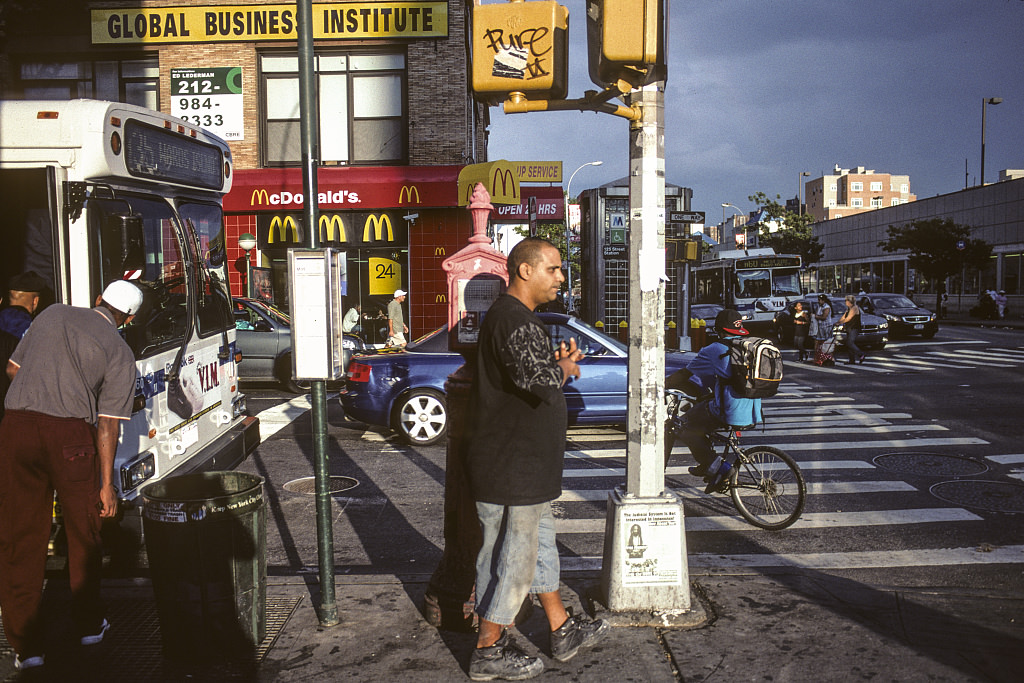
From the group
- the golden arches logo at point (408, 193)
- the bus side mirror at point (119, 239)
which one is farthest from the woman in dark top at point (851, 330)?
the bus side mirror at point (119, 239)

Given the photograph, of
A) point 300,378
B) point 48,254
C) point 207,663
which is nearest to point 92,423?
point 300,378

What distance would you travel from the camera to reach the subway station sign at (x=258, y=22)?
20.0 m

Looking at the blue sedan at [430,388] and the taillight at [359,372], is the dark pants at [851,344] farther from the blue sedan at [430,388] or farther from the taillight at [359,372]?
the taillight at [359,372]

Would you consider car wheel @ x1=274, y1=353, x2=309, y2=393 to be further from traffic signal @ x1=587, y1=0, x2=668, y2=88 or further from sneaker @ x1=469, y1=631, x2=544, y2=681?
traffic signal @ x1=587, y1=0, x2=668, y2=88

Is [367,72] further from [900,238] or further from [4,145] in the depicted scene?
[900,238]

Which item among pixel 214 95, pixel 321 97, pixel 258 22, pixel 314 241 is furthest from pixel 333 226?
pixel 314 241

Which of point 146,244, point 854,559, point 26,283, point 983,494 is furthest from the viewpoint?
point 983,494

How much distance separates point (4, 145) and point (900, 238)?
46.9 meters

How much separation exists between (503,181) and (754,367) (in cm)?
1118

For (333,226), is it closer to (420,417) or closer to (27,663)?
(420,417)

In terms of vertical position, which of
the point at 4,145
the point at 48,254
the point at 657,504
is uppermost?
the point at 4,145

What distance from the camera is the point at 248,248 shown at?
1981 centimetres

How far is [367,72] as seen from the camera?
20547mm

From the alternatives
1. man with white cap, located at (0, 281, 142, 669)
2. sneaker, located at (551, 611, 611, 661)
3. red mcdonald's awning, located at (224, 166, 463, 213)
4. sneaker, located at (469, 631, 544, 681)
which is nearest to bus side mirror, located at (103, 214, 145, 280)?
man with white cap, located at (0, 281, 142, 669)
